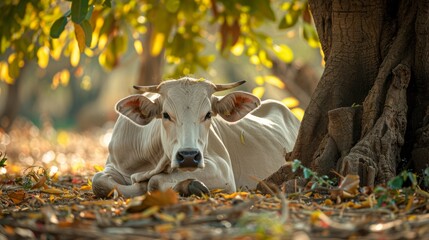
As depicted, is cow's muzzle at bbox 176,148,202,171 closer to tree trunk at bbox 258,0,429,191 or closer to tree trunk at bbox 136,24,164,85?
tree trunk at bbox 258,0,429,191

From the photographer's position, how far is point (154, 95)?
7.20m

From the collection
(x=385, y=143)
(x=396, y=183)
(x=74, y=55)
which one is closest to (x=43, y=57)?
(x=74, y=55)

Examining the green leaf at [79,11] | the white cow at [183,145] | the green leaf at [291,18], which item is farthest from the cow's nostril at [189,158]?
the green leaf at [291,18]

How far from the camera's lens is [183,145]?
5.98m

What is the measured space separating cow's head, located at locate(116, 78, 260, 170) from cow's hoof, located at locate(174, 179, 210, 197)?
109 millimetres

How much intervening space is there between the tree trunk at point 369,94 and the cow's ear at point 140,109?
1.10 meters

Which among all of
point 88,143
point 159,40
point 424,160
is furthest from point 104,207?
point 88,143

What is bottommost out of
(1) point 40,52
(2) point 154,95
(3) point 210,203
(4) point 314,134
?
(3) point 210,203

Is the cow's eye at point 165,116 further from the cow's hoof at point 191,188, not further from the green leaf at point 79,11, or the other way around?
the green leaf at point 79,11

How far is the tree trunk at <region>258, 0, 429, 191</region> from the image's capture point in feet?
18.8

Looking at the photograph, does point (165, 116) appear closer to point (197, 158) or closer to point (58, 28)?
point (197, 158)

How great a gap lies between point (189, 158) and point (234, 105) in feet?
3.35

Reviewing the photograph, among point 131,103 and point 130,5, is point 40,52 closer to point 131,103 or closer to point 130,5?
point 130,5

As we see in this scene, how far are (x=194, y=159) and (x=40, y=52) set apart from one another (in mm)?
5741
